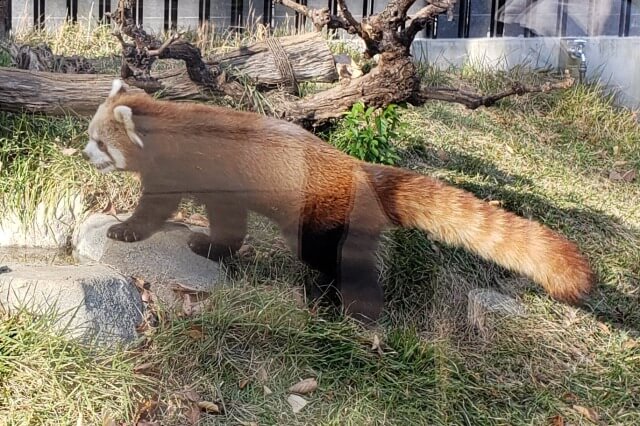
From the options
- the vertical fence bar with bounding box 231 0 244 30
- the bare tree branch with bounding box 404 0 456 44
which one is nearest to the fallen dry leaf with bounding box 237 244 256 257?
the vertical fence bar with bounding box 231 0 244 30

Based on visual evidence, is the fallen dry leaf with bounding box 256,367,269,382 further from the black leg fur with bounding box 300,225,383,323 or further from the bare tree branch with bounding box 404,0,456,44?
the bare tree branch with bounding box 404,0,456,44

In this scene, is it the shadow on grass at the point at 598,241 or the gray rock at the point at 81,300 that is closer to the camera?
the gray rock at the point at 81,300

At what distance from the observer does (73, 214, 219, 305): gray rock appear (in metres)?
3.10

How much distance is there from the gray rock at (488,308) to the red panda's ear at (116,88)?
5.17ft

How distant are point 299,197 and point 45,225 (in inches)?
39.5

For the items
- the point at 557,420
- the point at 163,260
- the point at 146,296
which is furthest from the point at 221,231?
the point at 557,420

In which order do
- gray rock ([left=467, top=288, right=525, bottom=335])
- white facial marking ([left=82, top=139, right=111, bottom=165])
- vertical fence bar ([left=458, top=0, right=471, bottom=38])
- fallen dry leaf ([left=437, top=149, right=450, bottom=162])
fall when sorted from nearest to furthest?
white facial marking ([left=82, top=139, right=111, bottom=165]), gray rock ([left=467, top=288, right=525, bottom=335]), vertical fence bar ([left=458, top=0, right=471, bottom=38]), fallen dry leaf ([left=437, top=149, right=450, bottom=162])

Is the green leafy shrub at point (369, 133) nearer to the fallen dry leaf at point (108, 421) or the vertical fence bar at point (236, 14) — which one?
the vertical fence bar at point (236, 14)

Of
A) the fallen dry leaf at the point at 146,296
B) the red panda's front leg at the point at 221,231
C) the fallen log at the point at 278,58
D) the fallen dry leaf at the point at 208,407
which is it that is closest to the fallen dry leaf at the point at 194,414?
the fallen dry leaf at the point at 208,407

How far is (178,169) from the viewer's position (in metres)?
2.97

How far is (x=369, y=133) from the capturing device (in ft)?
11.6

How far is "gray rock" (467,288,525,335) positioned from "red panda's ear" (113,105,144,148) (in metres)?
1.44

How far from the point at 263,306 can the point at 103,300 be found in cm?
58

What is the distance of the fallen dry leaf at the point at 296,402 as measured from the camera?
117 inches
